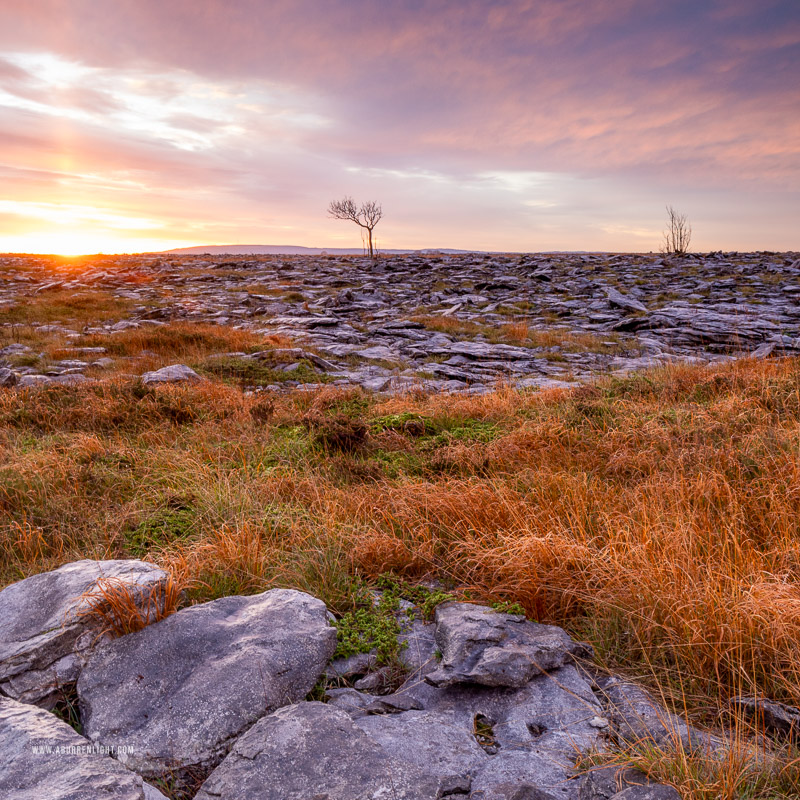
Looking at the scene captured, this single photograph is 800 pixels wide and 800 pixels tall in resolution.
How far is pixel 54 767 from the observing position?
6.42ft

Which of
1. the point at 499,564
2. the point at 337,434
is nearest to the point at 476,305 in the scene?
the point at 337,434

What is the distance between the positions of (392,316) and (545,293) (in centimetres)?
910

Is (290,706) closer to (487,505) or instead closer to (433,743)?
(433,743)

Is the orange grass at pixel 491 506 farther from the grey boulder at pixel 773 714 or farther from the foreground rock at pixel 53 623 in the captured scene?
the foreground rock at pixel 53 623

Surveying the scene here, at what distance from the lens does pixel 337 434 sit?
6211 millimetres

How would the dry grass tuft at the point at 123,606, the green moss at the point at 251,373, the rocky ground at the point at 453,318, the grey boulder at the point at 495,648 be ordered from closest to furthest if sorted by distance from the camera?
the grey boulder at the point at 495,648 < the dry grass tuft at the point at 123,606 < the green moss at the point at 251,373 < the rocky ground at the point at 453,318

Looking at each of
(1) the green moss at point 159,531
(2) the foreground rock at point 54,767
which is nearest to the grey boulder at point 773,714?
(2) the foreground rock at point 54,767

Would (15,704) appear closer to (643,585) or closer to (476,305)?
(643,585)

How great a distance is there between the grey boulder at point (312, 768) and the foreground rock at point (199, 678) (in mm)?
227

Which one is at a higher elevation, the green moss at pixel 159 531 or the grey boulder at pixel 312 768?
the grey boulder at pixel 312 768

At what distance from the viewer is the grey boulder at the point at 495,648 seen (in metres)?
2.68

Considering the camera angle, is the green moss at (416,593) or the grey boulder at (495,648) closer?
the grey boulder at (495,648)

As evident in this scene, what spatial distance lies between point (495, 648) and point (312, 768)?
115 cm

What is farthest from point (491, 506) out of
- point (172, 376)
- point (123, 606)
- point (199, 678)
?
point (172, 376)
